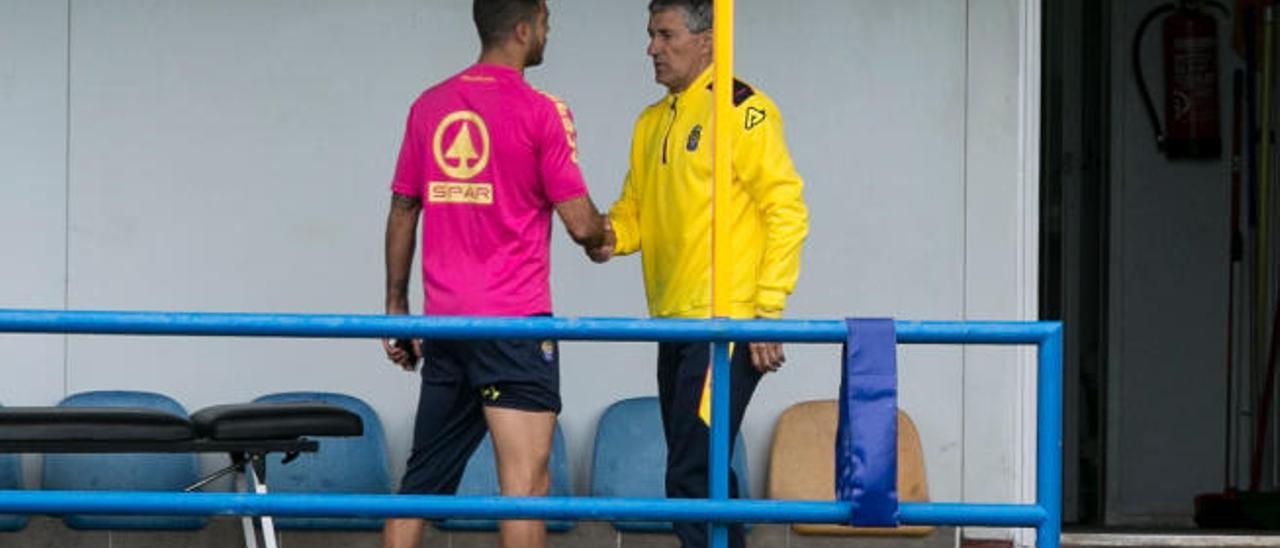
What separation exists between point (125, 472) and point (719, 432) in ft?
11.2

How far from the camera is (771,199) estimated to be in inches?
279

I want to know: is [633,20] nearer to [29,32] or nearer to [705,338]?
[29,32]

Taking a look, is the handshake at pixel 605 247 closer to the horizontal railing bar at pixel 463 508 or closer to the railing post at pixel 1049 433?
the horizontal railing bar at pixel 463 508

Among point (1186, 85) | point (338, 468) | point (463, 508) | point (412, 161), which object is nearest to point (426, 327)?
point (463, 508)

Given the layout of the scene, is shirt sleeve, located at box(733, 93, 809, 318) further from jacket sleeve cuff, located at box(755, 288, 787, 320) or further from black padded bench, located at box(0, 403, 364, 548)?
black padded bench, located at box(0, 403, 364, 548)

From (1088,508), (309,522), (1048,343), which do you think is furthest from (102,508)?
(1088,508)

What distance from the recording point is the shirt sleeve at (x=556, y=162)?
7043mm

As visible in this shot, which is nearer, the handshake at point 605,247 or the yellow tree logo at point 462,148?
the yellow tree logo at point 462,148

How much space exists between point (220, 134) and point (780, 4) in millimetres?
1877

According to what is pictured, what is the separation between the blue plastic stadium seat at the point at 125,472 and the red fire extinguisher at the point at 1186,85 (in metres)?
4.13

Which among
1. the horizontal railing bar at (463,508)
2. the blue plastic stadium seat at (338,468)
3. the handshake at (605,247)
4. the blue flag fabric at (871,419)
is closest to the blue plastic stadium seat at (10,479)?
the blue plastic stadium seat at (338,468)

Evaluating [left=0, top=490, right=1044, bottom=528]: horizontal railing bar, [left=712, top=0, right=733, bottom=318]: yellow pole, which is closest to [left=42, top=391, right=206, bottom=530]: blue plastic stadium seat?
[left=0, top=490, right=1044, bottom=528]: horizontal railing bar

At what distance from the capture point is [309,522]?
898 cm

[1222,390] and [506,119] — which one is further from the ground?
[506,119]
